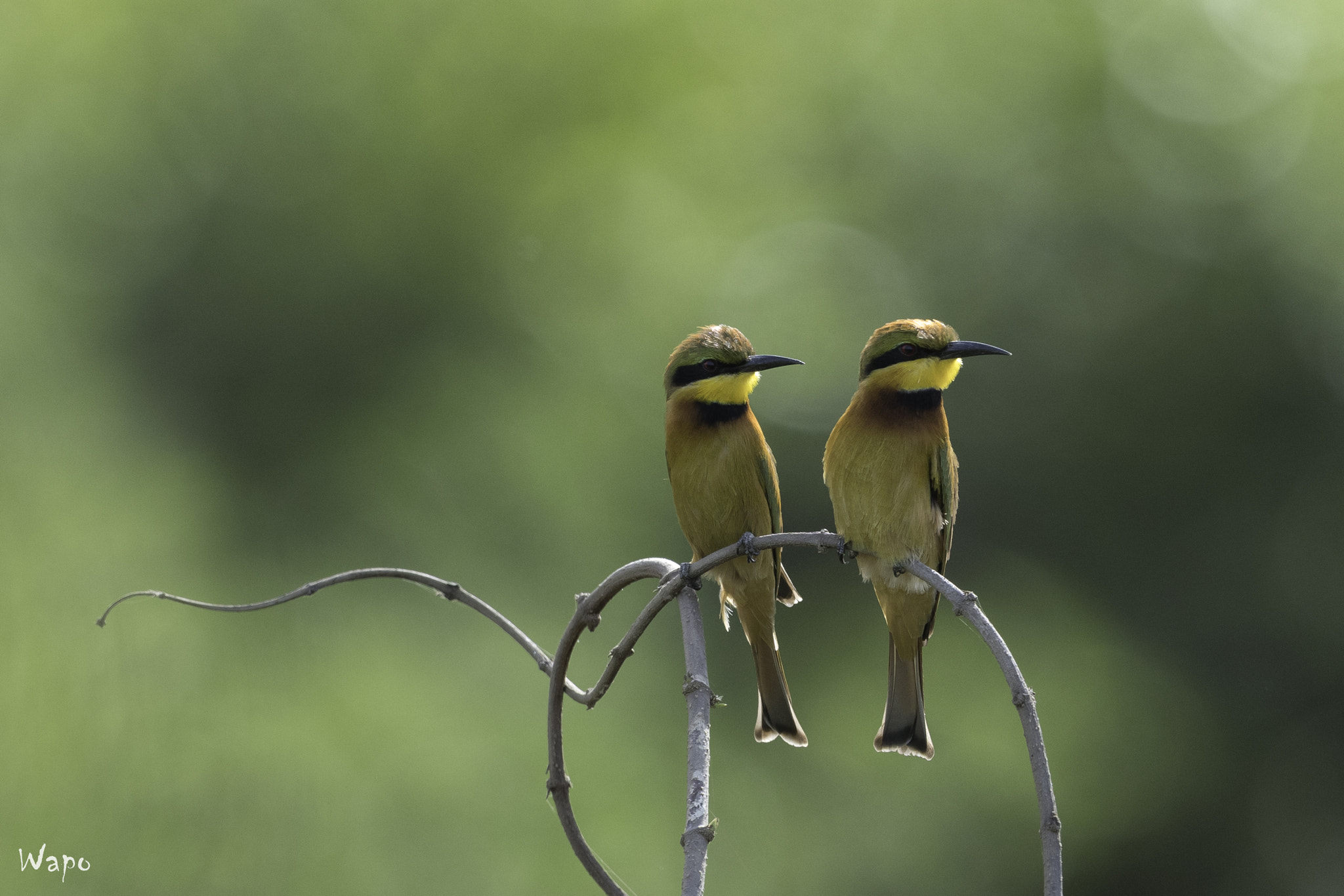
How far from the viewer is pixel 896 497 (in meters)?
1.77

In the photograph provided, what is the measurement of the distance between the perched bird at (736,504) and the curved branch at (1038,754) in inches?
36.1

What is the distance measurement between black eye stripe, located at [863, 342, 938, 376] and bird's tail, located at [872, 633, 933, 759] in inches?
17.0

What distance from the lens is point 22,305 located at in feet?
19.7

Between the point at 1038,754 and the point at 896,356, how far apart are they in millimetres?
804

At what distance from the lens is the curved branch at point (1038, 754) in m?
0.86

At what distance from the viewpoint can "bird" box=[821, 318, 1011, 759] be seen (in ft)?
5.60

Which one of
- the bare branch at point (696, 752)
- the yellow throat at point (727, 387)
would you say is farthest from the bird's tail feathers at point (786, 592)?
the bare branch at point (696, 752)

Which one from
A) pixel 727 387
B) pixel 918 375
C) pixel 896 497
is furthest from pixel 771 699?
pixel 918 375

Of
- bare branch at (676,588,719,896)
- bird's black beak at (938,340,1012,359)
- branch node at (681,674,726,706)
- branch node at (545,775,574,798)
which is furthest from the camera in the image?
bird's black beak at (938,340,1012,359)

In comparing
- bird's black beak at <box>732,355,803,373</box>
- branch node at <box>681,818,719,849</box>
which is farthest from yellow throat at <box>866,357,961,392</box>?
branch node at <box>681,818,719,849</box>

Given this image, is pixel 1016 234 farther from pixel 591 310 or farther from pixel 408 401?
pixel 408 401

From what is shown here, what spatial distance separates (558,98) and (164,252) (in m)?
3.20

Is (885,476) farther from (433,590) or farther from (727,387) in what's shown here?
(433,590)

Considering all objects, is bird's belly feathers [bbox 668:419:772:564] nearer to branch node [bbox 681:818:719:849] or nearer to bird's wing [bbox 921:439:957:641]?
bird's wing [bbox 921:439:957:641]
